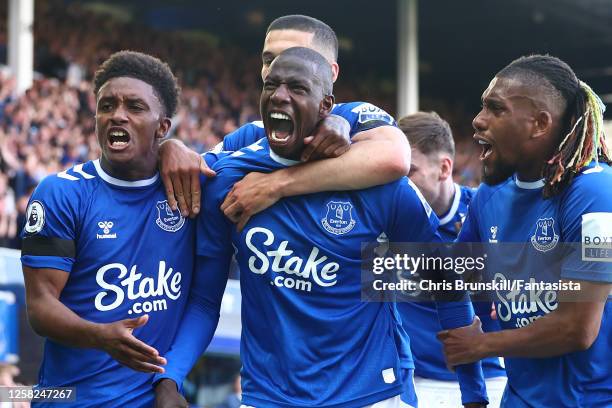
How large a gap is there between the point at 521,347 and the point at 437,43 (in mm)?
25465

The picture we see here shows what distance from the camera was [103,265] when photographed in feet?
13.5

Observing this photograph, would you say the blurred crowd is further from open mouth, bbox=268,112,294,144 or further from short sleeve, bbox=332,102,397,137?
open mouth, bbox=268,112,294,144

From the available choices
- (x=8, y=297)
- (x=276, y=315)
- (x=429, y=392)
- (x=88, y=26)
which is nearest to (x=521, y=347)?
(x=276, y=315)

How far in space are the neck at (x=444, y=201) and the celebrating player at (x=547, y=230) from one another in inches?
47.0

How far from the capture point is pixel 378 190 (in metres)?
4.10

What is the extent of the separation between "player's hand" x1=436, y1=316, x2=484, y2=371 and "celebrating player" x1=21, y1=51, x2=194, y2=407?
3.80ft

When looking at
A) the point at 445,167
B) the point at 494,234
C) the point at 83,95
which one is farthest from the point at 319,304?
the point at 83,95

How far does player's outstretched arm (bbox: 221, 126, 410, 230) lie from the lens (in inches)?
158

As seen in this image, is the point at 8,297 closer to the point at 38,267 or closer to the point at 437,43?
the point at 38,267

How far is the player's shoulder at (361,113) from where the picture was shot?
4.35 meters

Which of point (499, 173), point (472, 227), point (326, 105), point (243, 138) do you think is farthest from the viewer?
point (243, 138)

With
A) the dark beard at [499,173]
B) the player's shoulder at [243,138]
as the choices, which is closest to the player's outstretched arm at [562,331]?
the dark beard at [499,173]

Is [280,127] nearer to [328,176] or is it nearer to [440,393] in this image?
[328,176]

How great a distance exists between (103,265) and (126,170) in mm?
431
